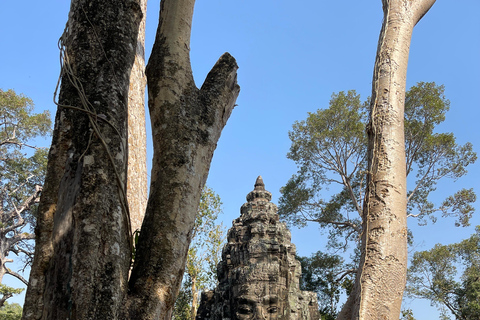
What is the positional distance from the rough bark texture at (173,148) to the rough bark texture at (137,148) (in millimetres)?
2172

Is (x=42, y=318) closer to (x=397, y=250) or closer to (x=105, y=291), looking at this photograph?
(x=105, y=291)

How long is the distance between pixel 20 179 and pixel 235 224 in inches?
442

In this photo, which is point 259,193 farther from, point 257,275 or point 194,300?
point 194,300

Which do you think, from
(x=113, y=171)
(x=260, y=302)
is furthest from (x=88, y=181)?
(x=260, y=302)

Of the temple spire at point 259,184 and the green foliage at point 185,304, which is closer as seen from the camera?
the temple spire at point 259,184

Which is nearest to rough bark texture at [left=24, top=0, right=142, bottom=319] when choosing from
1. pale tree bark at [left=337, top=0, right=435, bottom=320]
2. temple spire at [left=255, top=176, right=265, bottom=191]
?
pale tree bark at [left=337, top=0, right=435, bottom=320]

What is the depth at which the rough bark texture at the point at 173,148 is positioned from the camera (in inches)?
76.6

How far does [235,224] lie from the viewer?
34.4 feet

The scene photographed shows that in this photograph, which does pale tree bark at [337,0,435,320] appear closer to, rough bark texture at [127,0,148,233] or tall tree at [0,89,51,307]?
rough bark texture at [127,0,148,233]

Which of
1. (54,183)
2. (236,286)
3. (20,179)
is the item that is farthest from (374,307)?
(20,179)

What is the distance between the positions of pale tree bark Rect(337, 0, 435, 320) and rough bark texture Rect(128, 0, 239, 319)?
844 millimetres

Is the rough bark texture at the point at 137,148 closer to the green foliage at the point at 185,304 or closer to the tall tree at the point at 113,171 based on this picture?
the tall tree at the point at 113,171

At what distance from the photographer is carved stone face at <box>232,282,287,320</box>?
822 centimetres

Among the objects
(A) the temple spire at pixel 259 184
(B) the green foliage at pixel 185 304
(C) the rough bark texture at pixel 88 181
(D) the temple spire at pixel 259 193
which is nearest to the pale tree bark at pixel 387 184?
(C) the rough bark texture at pixel 88 181
